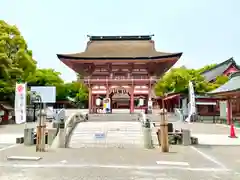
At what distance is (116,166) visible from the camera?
9234 mm

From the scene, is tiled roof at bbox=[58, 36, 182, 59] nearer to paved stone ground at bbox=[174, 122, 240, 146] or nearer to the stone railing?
paved stone ground at bbox=[174, 122, 240, 146]

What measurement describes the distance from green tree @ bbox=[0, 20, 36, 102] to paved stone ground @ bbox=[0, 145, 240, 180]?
19.7 metres

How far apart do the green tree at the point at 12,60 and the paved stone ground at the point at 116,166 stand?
775 inches

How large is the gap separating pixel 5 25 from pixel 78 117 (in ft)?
63.3

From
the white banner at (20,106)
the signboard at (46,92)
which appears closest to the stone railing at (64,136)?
the white banner at (20,106)

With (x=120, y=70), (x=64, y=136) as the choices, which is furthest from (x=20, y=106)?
(x=120, y=70)

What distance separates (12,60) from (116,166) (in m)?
27.0

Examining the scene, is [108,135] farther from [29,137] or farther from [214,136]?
[214,136]

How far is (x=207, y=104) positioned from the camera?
3909 cm

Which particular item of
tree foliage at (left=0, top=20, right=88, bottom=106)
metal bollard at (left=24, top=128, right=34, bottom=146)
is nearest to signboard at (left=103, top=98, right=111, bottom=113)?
tree foliage at (left=0, top=20, right=88, bottom=106)

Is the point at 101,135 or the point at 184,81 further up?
the point at 184,81

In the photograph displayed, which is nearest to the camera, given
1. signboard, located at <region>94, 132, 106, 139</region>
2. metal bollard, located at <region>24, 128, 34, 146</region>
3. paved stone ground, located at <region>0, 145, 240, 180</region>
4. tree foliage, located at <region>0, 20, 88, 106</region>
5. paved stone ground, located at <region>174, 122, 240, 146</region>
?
paved stone ground, located at <region>0, 145, 240, 180</region>

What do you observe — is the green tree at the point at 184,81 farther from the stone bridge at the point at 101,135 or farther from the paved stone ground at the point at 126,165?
the paved stone ground at the point at 126,165

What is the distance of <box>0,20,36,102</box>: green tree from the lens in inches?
1190
